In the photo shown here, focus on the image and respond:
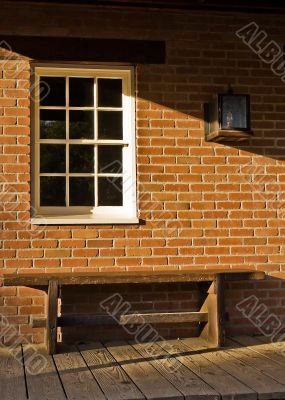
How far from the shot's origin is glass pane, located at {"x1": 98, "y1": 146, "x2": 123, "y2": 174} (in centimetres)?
612

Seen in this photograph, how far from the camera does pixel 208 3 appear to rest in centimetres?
611

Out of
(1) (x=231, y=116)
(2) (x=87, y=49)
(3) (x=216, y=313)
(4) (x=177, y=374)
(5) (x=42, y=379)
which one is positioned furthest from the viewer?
(2) (x=87, y=49)

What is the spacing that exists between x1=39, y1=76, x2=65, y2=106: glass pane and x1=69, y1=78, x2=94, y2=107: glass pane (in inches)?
3.4

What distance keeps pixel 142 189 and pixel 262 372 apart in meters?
2.14

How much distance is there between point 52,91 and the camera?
6.11 m

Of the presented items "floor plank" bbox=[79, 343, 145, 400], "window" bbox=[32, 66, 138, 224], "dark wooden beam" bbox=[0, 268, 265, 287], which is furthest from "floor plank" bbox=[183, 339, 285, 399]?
"window" bbox=[32, 66, 138, 224]

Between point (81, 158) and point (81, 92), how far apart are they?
656 millimetres

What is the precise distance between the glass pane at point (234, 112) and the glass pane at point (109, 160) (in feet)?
3.54

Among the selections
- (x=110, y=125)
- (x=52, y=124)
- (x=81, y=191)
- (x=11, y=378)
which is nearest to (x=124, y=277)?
(x=81, y=191)

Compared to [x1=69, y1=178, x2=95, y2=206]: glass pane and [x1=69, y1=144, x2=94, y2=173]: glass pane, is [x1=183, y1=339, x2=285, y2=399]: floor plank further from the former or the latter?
[x1=69, y1=144, x2=94, y2=173]: glass pane

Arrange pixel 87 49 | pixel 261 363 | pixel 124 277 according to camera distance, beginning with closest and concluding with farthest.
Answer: pixel 261 363 < pixel 124 277 < pixel 87 49

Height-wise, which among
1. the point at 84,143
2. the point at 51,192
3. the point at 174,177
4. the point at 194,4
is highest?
the point at 194,4

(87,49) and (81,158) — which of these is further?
(81,158)

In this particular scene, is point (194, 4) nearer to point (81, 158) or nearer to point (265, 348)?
point (81, 158)
